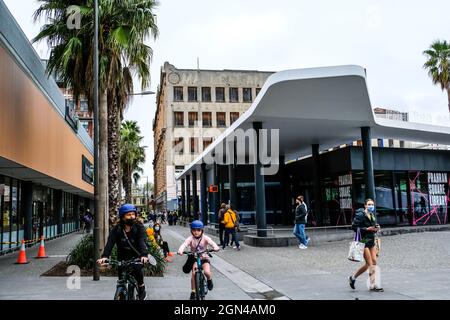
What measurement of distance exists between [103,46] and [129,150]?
38.9 metres

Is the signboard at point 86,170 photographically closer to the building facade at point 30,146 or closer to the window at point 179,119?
the building facade at point 30,146

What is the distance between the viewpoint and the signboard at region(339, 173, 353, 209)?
24.5 metres

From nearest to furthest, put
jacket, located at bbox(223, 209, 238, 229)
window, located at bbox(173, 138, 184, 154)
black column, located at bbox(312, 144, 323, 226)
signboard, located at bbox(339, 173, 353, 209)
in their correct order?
jacket, located at bbox(223, 209, 238, 229) → signboard, located at bbox(339, 173, 353, 209) → black column, located at bbox(312, 144, 323, 226) → window, located at bbox(173, 138, 184, 154)

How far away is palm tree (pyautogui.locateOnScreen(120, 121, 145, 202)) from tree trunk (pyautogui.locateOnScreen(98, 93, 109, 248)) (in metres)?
32.9

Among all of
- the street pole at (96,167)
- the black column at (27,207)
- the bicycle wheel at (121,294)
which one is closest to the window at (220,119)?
the black column at (27,207)

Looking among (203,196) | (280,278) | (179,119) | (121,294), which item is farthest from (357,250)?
(179,119)

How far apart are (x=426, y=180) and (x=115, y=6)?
2025 cm

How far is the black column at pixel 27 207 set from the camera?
21422 millimetres

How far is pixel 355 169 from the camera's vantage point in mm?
23531

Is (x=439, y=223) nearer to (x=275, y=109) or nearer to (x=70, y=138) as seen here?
(x=275, y=109)

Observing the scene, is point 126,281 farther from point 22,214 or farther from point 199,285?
point 22,214

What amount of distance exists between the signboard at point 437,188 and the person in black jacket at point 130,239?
2381cm

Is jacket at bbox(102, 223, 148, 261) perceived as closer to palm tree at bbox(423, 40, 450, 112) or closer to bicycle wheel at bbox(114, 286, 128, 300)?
bicycle wheel at bbox(114, 286, 128, 300)

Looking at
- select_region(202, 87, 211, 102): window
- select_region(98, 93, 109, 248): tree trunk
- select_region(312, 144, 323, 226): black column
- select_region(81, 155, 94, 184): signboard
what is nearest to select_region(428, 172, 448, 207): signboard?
select_region(312, 144, 323, 226): black column
